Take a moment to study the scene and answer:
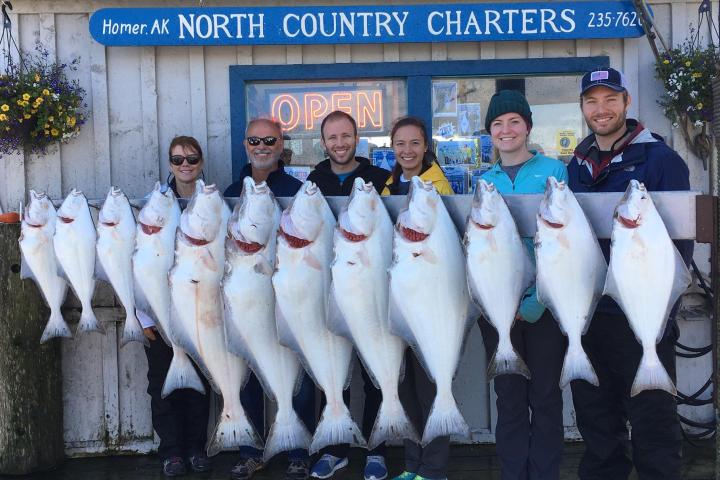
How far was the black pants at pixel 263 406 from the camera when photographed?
4.07 metres

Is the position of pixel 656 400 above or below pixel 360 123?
below

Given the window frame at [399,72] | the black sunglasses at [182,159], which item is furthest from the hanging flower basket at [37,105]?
the window frame at [399,72]

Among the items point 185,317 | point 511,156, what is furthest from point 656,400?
point 185,317

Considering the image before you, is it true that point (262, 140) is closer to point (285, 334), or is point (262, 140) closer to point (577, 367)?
point (285, 334)

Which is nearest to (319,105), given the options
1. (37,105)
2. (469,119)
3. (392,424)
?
(469,119)

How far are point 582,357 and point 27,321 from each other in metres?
3.21

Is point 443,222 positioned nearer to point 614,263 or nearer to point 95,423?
point 614,263

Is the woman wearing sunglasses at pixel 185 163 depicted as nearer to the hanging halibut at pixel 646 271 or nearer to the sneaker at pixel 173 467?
the sneaker at pixel 173 467

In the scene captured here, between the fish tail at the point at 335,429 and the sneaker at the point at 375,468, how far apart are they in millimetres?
1404

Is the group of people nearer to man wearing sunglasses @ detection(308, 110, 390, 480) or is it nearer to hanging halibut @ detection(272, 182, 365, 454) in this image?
man wearing sunglasses @ detection(308, 110, 390, 480)

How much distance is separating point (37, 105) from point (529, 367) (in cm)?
320

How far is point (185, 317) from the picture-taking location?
2959mm

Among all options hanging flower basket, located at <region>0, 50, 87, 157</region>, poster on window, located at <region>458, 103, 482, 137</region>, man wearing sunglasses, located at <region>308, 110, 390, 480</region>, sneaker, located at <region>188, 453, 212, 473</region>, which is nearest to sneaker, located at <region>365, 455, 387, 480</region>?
man wearing sunglasses, located at <region>308, 110, 390, 480</region>

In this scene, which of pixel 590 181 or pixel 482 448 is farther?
pixel 482 448
